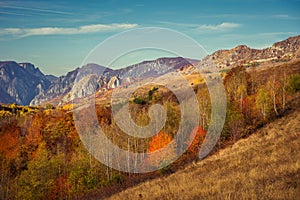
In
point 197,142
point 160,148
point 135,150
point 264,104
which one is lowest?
point 135,150

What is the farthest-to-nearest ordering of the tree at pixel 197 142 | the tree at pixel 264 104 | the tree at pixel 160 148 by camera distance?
the tree at pixel 264 104 < the tree at pixel 197 142 < the tree at pixel 160 148

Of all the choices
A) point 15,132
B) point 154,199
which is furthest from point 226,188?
point 15,132

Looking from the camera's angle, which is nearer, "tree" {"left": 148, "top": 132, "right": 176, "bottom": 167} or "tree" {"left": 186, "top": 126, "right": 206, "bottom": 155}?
"tree" {"left": 148, "top": 132, "right": 176, "bottom": 167}

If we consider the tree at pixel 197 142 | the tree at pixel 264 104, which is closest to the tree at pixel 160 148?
the tree at pixel 197 142

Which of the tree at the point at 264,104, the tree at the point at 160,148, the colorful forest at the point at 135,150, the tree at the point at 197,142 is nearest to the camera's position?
the tree at the point at 160,148

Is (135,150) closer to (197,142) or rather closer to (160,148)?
(160,148)

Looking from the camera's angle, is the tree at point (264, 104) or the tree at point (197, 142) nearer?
the tree at point (197, 142)

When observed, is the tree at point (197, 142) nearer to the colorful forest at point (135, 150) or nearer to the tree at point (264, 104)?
the colorful forest at point (135, 150)

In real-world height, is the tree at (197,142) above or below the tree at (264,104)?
below

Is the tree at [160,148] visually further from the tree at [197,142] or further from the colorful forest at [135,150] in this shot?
the tree at [197,142]

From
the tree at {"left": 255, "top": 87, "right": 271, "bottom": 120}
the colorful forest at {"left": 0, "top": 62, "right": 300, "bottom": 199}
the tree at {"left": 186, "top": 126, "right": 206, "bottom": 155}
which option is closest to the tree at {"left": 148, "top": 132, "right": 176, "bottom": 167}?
the colorful forest at {"left": 0, "top": 62, "right": 300, "bottom": 199}

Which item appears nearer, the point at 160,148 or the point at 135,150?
the point at 160,148

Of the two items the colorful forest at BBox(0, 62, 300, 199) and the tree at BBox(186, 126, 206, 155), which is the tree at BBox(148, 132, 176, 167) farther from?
the tree at BBox(186, 126, 206, 155)

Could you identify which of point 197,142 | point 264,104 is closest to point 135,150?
point 197,142
